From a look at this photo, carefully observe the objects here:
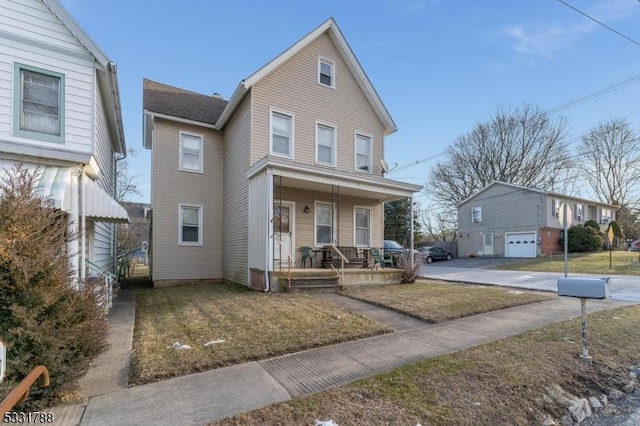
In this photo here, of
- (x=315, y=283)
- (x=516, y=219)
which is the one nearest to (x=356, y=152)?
(x=315, y=283)

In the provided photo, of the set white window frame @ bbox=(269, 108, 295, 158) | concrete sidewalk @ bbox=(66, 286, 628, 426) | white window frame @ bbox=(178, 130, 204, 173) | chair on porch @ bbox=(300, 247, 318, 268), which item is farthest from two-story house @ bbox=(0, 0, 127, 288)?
chair on porch @ bbox=(300, 247, 318, 268)

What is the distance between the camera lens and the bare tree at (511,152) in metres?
34.5

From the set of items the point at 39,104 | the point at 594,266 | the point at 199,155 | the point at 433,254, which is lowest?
the point at 433,254

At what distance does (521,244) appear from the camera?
29.3 meters

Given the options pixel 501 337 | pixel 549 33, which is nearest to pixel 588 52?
pixel 549 33

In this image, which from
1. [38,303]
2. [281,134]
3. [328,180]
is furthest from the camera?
[281,134]

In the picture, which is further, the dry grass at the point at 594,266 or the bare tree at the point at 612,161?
the bare tree at the point at 612,161

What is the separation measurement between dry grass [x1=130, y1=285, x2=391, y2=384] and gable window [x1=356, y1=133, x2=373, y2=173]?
7098 mm

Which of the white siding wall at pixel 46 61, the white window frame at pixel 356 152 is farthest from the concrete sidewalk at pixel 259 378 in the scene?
the white window frame at pixel 356 152

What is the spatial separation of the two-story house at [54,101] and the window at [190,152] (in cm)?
541

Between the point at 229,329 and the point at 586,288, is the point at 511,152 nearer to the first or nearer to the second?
the point at 586,288

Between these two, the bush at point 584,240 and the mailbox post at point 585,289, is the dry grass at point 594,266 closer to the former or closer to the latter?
the bush at point 584,240

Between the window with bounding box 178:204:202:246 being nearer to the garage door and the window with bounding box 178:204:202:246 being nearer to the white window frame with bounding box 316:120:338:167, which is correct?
the white window frame with bounding box 316:120:338:167

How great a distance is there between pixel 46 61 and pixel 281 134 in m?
6.82
